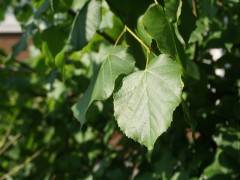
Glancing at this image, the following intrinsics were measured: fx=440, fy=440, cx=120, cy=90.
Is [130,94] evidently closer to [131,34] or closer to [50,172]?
[131,34]

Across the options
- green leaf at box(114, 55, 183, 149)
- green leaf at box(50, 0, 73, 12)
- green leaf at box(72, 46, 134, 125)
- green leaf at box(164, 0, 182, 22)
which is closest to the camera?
green leaf at box(114, 55, 183, 149)

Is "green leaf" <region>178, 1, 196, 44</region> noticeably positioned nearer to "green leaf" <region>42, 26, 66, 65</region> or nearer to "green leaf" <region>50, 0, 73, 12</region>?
"green leaf" <region>50, 0, 73, 12</region>

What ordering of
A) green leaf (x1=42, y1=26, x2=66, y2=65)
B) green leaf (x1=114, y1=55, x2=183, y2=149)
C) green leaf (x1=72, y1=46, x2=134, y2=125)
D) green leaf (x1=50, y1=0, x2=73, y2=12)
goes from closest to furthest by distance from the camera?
green leaf (x1=114, y1=55, x2=183, y2=149) → green leaf (x1=72, y1=46, x2=134, y2=125) → green leaf (x1=50, y1=0, x2=73, y2=12) → green leaf (x1=42, y1=26, x2=66, y2=65)

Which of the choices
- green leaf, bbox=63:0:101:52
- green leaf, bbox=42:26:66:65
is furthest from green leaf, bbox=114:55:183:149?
green leaf, bbox=42:26:66:65

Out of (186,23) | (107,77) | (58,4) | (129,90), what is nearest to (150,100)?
(129,90)

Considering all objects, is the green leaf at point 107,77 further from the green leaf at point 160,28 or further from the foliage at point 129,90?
the green leaf at point 160,28

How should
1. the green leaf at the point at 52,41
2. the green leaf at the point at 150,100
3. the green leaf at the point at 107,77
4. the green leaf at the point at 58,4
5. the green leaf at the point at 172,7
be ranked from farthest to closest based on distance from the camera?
the green leaf at the point at 52,41, the green leaf at the point at 58,4, the green leaf at the point at 172,7, the green leaf at the point at 107,77, the green leaf at the point at 150,100

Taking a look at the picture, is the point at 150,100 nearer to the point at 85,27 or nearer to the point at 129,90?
the point at 129,90

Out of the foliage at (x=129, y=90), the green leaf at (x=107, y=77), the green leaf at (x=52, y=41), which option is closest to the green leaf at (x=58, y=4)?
the foliage at (x=129, y=90)
